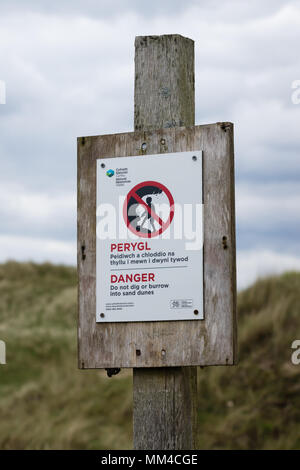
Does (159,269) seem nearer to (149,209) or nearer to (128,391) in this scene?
(149,209)

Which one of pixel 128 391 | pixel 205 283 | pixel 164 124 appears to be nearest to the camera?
pixel 205 283

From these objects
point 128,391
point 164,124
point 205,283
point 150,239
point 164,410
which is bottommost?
point 128,391

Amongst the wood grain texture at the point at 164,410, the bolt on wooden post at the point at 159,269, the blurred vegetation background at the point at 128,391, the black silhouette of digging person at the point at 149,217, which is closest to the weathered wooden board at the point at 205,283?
the bolt on wooden post at the point at 159,269

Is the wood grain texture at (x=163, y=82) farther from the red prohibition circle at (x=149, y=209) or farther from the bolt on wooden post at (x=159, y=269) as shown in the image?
the red prohibition circle at (x=149, y=209)

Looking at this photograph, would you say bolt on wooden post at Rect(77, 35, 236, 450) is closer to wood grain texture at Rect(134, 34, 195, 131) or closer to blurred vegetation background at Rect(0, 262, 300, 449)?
wood grain texture at Rect(134, 34, 195, 131)

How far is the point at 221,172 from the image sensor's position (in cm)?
392

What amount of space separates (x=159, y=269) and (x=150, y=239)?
0.18 meters

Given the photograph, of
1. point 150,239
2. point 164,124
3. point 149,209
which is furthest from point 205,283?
point 164,124

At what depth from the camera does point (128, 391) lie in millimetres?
11742

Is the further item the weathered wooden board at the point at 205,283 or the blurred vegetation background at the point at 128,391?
the blurred vegetation background at the point at 128,391

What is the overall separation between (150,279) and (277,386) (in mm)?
7301

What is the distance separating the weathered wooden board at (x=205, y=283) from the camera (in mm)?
3828
